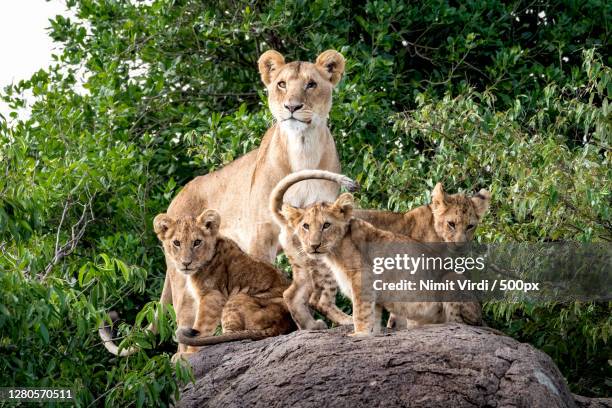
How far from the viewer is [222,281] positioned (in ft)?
31.9

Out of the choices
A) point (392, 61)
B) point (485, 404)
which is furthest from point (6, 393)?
point (392, 61)

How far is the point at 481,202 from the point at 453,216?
34cm

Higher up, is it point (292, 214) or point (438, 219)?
point (292, 214)

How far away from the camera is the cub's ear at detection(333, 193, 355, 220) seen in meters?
8.98

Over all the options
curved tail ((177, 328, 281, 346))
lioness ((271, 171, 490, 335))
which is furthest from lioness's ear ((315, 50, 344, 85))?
curved tail ((177, 328, 281, 346))

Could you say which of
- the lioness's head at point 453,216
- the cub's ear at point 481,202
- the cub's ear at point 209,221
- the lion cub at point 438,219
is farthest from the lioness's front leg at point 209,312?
the cub's ear at point 481,202

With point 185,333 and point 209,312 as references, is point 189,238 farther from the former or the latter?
point 185,333

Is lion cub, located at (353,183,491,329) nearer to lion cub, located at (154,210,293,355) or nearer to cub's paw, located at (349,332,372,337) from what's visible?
cub's paw, located at (349,332,372,337)

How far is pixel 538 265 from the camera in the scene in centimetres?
1053

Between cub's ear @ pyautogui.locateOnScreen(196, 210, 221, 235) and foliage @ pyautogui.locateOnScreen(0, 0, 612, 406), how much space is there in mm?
590

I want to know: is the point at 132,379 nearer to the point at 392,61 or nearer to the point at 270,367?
the point at 270,367

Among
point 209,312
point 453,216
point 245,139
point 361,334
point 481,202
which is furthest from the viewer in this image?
point 245,139

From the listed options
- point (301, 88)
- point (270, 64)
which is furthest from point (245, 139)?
point (301, 88)

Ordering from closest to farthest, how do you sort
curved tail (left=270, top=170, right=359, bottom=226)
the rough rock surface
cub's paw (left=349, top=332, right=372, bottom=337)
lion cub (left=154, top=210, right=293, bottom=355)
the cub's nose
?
the rough rock surface
cub's paw (left=349, top=332, right=372, bottom=337)
lion cub (left=154, top=210, right=293, bottom=355)
curved tail (left=270, top=170, right=359, bottom=226)
the cub's nose
